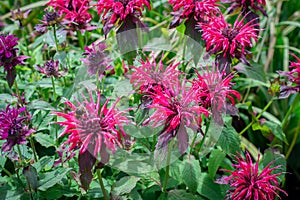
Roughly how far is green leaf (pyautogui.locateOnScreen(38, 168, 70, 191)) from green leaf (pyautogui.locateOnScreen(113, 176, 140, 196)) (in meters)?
0.17

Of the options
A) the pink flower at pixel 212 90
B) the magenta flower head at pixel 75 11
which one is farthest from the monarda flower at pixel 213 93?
the magenta flower head at pixel 75 11

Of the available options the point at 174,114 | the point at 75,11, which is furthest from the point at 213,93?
the point at 75,11

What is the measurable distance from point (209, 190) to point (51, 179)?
59 centimetres

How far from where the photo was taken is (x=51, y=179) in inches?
50.3

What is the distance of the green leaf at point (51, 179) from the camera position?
1.25 metres

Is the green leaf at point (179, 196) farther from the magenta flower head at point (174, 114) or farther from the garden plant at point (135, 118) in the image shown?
the magenta flower head at point (174, 114)

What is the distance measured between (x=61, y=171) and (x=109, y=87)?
61cm

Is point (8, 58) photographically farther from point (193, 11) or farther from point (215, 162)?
point (215, 162)

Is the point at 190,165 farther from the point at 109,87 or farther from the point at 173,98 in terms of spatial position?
the point at 109,87

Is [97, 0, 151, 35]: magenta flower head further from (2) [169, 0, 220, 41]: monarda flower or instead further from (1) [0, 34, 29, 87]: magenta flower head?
(1) [0, 34, 29, 87]: magenta flower head

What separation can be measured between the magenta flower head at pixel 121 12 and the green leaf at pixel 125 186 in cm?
49

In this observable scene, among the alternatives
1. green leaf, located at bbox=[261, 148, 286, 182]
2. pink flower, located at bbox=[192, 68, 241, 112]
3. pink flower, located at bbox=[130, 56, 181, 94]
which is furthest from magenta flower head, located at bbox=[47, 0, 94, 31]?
green leaf, located at bbox=[261, 148, 286, 182]

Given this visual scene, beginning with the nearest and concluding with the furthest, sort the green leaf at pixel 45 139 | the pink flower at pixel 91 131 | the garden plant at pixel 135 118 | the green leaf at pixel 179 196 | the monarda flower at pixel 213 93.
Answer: the pink flower at pixel 91 131 → the garden plant at pixel 135 118 → the monarda flower at pixel 213 93 → the green leaf at pixel 179 196 → the green leaf at pixel 45 139

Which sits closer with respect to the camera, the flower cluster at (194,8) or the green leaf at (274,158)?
the flower cluster at (194,8)
